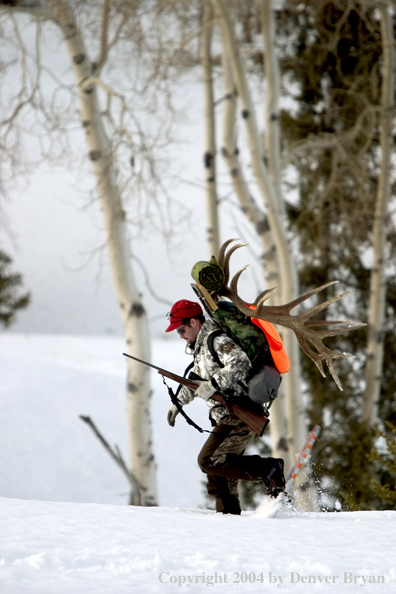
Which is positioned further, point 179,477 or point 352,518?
point 179,477

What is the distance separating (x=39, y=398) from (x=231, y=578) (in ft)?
31.4

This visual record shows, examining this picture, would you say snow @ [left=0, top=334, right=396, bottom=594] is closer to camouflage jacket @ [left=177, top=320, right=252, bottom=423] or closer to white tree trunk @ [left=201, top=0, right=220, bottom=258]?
camouflage jacket @ [left=177, top=320, right=252, bottom=423]

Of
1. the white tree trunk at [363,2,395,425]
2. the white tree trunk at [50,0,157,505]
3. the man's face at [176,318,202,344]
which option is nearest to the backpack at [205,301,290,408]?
the man's face at [176,318,202,344]

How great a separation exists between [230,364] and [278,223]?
346 cm

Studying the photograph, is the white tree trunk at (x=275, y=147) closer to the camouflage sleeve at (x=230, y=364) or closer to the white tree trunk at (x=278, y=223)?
the white tree trunk at (x=278, y=223)

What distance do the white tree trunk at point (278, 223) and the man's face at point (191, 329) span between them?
9.83 feet

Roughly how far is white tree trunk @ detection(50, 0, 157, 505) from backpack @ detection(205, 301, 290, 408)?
2.57 meters

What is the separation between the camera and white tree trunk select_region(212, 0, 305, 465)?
5.92 metres

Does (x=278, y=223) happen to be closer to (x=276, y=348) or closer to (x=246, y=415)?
(x=276, y=348)

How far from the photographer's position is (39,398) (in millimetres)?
11219

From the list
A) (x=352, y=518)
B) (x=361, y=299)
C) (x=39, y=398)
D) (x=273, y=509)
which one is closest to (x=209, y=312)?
(x=273, y=509)

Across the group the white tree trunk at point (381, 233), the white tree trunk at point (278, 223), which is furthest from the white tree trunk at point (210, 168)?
the white tree trunk at point (381, 233)

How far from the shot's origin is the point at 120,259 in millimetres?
5785

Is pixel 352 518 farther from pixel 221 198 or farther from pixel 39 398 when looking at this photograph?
pixel 39 398
